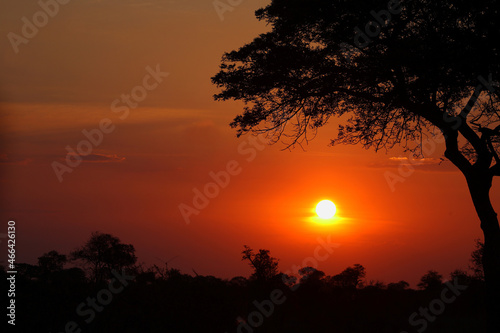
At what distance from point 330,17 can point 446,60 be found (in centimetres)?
332

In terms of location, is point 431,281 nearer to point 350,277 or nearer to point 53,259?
point 350,277

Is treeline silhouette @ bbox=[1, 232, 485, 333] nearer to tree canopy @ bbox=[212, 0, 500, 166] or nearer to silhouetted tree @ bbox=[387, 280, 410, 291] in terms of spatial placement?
silhouetted tree @ bbox=[387, 280, 410, 291]

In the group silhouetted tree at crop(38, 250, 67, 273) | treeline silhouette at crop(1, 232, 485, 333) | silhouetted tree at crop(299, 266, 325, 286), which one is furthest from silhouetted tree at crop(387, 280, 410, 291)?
silhouetted tree at crop(38, 250, 67, 273)

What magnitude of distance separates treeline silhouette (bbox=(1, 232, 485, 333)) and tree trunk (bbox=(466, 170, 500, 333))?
5.58 feet

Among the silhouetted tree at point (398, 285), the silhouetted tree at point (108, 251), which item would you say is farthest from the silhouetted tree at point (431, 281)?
the silhouetted tree at point (108, 251)

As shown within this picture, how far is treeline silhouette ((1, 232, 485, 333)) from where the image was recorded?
10.9 metres

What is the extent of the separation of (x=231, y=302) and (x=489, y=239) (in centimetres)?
719

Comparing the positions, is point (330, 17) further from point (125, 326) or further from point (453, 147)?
point (125, 326)

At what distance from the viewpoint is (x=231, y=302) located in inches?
487

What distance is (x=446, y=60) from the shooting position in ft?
44.9

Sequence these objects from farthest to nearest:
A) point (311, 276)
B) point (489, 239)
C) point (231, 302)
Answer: point (311, 276) < point (489, 239) < point (231, 302)

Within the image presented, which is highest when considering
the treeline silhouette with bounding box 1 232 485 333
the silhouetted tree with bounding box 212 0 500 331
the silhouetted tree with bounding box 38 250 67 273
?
the silhouetted tree with bounding box 212 0 500 331

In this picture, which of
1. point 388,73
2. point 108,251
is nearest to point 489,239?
point 388,73

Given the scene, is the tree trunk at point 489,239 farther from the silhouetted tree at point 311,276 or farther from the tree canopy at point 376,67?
the silhouetted tree at point 311,276
